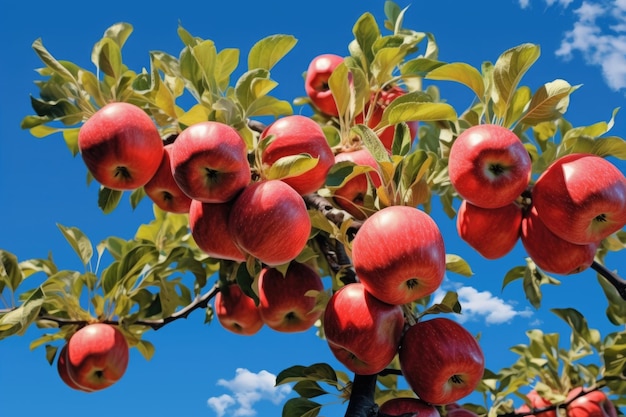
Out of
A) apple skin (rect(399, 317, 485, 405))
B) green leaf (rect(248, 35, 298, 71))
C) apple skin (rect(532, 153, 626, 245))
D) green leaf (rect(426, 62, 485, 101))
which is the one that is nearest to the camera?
apple skin (rect(399, 317, 485, 405))

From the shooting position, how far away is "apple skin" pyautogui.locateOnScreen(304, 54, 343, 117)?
7.38 feet

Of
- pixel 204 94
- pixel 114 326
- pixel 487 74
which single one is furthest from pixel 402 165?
pixel 114 326

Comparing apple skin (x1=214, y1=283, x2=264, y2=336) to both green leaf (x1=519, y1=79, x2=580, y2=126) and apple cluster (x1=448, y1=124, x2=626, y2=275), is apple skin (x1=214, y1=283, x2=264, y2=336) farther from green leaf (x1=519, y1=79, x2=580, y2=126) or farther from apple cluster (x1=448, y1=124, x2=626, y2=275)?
green leaf (x1=519, y1=79, x2=580, y2=126)

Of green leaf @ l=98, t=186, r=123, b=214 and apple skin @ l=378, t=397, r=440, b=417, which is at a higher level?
green leaf @ l=98, t=186, r=123, b=214

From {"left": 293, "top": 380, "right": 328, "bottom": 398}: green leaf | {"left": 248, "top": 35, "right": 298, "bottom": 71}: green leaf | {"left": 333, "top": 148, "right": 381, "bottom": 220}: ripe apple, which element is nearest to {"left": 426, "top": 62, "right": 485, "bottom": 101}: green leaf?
{"left": 333, "top": 148, "right": 381, "bottom": 220}: ripe apple

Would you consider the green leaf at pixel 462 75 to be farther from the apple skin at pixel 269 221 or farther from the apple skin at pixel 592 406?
the apple skin at pixel 592 406

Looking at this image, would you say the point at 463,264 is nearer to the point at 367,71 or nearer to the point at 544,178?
the point at 544,178

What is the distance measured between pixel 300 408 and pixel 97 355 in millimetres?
777

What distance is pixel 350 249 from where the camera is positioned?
159cm

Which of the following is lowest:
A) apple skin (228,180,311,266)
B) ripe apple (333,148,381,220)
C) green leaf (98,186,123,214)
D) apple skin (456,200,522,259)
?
apple skin (228,180,311,266)

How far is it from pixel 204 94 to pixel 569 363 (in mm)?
1719

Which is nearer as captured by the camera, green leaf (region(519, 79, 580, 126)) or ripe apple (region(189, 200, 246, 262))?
ripe apple (region(189, 200, 246, 262))

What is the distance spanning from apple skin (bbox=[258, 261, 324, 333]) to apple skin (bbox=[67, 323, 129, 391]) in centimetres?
59

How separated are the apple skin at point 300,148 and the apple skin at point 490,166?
1.10ft
